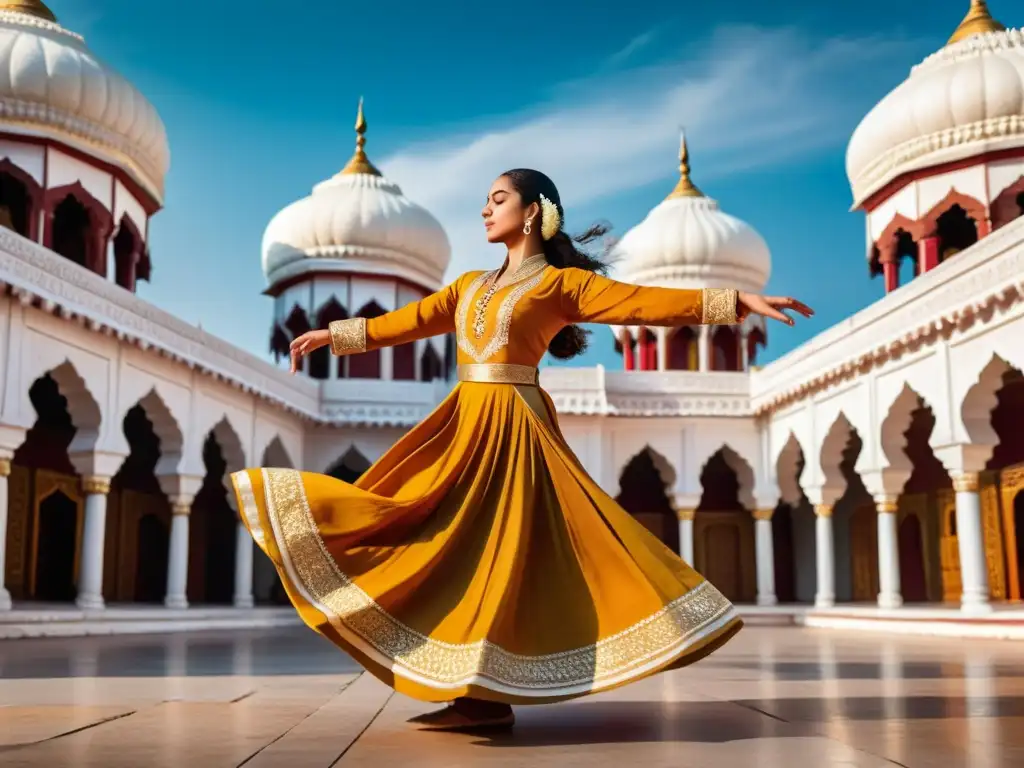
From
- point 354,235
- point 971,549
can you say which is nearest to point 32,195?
point 354,235

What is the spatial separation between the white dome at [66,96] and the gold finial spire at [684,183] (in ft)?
37.7

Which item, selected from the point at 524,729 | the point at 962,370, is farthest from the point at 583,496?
the point at 962,370

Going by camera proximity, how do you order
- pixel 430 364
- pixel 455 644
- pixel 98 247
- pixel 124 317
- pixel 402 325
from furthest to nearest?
pixel 430 364
pixel 98 247
pixel 124 317
pixel 402 325
pixel 455 644

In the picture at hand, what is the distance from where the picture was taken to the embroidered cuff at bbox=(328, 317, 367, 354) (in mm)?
3949

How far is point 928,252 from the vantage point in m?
18.0

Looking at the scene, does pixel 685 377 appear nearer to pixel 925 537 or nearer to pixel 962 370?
pixel 925 537

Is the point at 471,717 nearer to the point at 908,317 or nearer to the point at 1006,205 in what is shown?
the point at 908,317

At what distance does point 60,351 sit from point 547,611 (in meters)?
10.3

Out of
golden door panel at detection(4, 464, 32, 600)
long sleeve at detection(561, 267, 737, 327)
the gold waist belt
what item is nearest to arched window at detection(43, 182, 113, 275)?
golden door panel at detection(4, 464, 32, 600)

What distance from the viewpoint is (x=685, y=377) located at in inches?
762

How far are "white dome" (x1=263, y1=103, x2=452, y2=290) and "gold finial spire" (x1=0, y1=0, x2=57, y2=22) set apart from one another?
666 cm

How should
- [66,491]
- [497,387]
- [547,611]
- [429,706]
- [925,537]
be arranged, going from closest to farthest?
[547,611], [497,387], [429,706], [66,491], [925,537]

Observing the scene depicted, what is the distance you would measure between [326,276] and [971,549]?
13.9 m

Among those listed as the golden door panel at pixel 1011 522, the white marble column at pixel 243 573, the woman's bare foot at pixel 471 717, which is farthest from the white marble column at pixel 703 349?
the woman's bare foot at pixel 471 717
